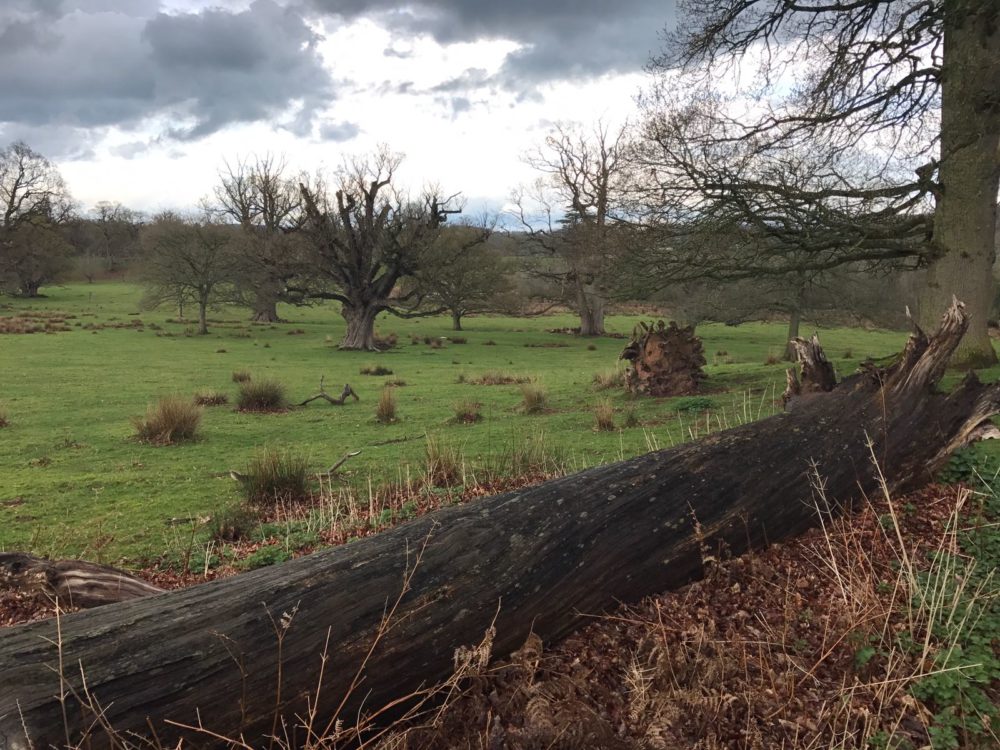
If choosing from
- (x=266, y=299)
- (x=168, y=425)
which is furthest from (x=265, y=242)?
(x=168, y=425)

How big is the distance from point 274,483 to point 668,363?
10700 millimetres

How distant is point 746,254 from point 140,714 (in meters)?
13.1

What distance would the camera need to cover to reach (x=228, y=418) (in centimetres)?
1506

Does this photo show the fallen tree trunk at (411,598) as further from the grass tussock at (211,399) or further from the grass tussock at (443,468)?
the grass tussock at (211,399)

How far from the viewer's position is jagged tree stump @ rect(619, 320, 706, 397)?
621 inches

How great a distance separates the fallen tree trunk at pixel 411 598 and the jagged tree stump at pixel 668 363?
10.4 metres

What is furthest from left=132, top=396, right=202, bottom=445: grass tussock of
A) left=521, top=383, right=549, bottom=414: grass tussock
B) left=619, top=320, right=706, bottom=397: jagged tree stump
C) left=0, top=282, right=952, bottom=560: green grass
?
left=619, top=320, right=706, bottom=397: jagged tree stump

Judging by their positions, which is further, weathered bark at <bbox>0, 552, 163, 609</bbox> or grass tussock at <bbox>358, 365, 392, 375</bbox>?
grass tussock at <bbox>358, 365, 392, 375</bbox>

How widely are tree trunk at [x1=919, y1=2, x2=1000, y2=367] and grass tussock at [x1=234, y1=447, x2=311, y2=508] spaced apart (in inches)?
470

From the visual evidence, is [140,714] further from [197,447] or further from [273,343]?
[273,343]

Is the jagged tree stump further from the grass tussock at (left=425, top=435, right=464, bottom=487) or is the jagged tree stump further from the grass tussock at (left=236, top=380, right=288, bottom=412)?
the grass tussock at (left=236, top=380, right=288, bottom=412)

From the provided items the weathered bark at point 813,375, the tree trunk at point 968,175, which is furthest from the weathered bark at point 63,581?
the tree trunk at point 968,175

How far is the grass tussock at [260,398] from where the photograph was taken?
1633 centimetres

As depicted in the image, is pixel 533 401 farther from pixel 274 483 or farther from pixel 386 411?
pixel 274 483
